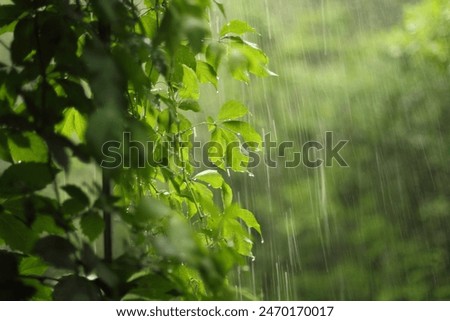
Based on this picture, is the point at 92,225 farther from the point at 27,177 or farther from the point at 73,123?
the point at 73,123

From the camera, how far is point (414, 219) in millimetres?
5859

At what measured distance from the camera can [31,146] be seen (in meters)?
0.80

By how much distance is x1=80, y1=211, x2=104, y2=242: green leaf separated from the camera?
2.56 feet

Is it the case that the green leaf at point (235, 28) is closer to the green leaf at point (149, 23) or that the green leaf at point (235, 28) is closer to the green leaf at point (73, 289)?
the green leaf at point (149, 23)

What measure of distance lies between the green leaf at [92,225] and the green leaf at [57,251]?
47mm

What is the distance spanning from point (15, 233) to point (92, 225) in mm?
109

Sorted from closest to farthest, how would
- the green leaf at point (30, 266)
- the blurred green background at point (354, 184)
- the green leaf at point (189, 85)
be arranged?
the green leaf at point (30, 266)
the green leaf at point (189, 85)
the blurred green background at point (354, 184)

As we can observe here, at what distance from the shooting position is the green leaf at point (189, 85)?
134 cm

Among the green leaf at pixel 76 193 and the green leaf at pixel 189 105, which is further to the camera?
the green leaf at pixel 189 105

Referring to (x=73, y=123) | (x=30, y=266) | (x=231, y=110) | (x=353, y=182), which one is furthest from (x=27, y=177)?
(x=353, y=182)

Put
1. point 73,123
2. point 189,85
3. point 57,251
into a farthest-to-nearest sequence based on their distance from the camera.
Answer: point 189,85 → point 73,123 → point 57,251

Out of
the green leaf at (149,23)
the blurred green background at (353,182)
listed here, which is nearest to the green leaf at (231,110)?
the green leaf at (149,23)
